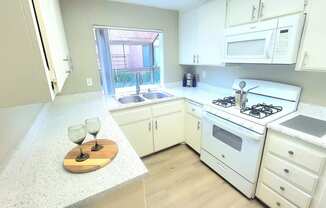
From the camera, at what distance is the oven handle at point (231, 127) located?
146cm

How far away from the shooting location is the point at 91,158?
3.11 ft

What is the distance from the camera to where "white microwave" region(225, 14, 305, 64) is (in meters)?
1.34

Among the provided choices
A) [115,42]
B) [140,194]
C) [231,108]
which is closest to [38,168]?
[140,194]

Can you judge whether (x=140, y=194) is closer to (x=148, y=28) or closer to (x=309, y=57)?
(x=309, y=57)

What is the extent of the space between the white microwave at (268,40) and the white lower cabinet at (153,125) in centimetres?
108

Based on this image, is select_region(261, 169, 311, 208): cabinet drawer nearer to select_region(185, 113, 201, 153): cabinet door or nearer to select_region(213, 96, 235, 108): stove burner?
select_region(213, 96, 235, 108): stove burner

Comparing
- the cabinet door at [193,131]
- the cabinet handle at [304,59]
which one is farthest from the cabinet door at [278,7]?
the cabinet door at [193,131]

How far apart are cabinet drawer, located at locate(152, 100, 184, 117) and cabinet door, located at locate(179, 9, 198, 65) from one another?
29.3 inches

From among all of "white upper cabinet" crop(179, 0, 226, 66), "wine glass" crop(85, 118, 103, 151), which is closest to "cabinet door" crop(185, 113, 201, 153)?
"white upper cabinet" crop(179, 0, 226, 66)

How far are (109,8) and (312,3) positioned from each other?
2.22 meters

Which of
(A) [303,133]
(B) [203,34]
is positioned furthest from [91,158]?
(B) [203,34]

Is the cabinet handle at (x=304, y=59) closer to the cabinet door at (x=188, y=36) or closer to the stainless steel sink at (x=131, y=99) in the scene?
the cabinet door at (x=188, y=36)

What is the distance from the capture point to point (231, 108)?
1773 mm

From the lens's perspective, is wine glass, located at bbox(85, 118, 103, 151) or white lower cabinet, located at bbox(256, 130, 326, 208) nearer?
wine glass, located at bbox(85, 118, 103, 151)
